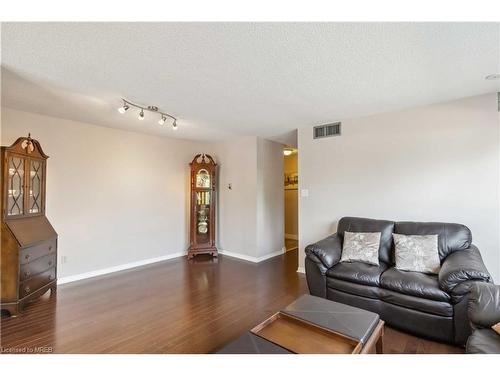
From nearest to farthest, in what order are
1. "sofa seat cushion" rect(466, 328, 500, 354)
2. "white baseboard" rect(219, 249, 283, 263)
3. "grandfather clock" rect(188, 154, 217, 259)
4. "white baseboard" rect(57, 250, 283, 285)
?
"sofa seat cushion" rect(466, 328, 500, 354) → "white baseboard" rect(57, 250, 283, 285) → "white baseboard" rect(219, 249, 283, 263) → "grandfather clock" rect(188, 154, 217, 259)

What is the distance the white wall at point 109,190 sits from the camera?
11.1 feet

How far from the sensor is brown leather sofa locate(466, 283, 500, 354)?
1306 mm

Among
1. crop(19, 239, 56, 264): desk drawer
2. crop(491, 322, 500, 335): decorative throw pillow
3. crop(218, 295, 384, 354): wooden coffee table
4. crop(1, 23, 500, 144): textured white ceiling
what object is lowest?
crop(218, 295, 384, 354): wooden coffee table

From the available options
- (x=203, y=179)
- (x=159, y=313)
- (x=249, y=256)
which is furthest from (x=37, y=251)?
(x=249, y=256)

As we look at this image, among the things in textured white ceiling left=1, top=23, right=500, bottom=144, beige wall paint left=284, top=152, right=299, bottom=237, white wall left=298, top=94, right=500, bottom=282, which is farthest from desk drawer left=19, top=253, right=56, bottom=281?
beige wall paint left=284, top=152, right=299, bottom=237

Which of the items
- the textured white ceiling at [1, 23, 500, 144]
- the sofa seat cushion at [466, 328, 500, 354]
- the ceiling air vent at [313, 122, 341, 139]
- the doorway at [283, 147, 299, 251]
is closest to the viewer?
the sofa seat cushion at [466, 328, 500, 354]

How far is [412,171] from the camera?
3.02 m

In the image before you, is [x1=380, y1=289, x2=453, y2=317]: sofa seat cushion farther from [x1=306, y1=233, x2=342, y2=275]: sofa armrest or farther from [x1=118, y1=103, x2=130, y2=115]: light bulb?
[x1=118, y1=103, x2=130, y2=115]: light bulb

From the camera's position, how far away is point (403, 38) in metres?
1.65

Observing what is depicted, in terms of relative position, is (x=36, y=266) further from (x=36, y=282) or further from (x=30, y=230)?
(x=30, y=230)

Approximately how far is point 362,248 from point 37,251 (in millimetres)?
3739

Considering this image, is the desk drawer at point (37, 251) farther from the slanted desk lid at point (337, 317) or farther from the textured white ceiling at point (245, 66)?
the slanted desk lid at point (337, 317)
